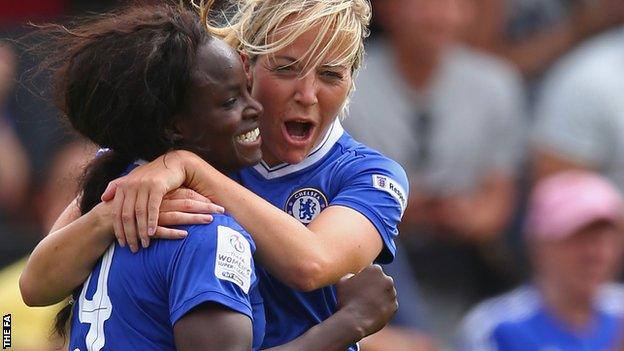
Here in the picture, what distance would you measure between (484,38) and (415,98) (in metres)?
1.05

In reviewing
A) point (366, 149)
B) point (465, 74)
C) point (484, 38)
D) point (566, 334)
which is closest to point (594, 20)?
point (484, 38)

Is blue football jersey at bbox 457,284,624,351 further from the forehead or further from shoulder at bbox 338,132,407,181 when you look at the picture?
the forehead

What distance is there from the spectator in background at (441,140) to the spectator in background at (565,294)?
485 mm

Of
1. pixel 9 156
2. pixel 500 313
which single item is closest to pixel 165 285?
pixel 500 313

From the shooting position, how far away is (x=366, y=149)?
12.1 ft

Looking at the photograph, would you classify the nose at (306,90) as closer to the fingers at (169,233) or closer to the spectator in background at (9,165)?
the fingers at (169,233)

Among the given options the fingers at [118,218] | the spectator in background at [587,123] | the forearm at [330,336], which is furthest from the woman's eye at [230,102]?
the spectator in background at [587,123]

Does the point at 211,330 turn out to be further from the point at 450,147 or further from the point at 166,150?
the point at 450,147

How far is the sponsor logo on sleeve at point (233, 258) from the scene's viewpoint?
304cm

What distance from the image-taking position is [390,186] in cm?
357

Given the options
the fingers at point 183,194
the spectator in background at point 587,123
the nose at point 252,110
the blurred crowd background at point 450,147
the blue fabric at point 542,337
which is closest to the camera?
the fingers at point 183,194

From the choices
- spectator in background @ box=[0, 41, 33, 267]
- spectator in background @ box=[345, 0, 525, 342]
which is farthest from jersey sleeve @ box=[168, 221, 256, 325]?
spectator in background @ box=[0, 41, 33, 267]

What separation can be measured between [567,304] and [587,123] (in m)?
1.10

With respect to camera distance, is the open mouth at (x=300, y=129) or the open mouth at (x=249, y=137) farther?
the open mouth at (x=300, y=129)
